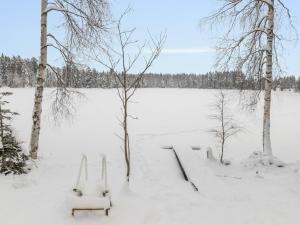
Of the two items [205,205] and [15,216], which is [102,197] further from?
[205,205]

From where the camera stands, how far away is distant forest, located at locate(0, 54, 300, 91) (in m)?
13.9

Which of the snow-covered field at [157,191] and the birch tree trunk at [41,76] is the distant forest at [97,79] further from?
the snow-covered field at [157,191]

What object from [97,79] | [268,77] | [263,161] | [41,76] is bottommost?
[263,161]

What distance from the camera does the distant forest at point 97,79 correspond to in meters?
13.9

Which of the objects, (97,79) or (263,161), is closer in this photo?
(263,161)

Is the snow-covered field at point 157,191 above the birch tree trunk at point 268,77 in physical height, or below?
below

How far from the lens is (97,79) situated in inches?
3903

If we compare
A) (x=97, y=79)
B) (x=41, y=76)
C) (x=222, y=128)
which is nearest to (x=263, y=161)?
(x=41, y=76)

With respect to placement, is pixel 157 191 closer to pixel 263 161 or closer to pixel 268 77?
pixel 263 161

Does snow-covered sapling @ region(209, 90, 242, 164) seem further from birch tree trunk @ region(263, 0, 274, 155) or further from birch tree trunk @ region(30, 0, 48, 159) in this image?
birch tree trunk @ region(30, 0, 48, 159)

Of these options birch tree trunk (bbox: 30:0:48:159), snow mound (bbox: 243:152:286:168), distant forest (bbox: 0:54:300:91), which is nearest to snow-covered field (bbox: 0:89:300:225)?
snow mound (bbox: 243:152:286:168)

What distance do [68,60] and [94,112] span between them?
28720 mm

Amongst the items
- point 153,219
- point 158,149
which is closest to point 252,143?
point 158,149

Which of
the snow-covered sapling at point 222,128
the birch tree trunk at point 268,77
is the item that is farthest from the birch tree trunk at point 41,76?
the birch tree trunk at point 268,77
